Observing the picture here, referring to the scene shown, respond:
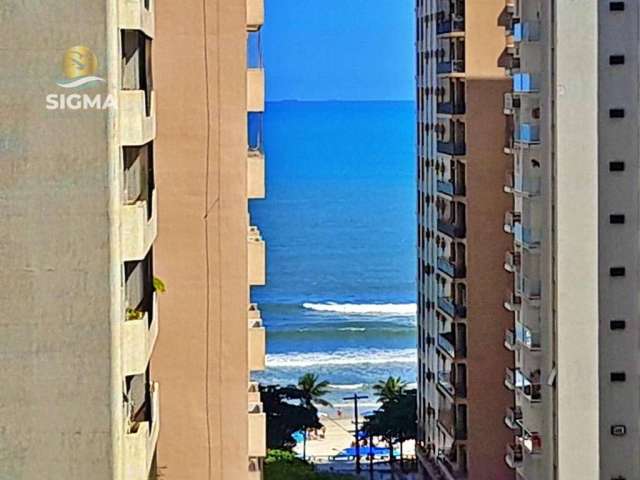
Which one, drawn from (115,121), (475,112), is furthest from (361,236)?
(115,121)

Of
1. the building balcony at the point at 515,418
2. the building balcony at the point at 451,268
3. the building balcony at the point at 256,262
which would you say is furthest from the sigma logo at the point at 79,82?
the building balcony at the point at 451,268

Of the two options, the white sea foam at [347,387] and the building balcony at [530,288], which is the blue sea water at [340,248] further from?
the building balcony at [530,288]

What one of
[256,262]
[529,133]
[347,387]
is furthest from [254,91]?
[347,387]

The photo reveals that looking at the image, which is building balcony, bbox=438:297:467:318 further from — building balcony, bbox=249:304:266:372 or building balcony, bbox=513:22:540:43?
building balcony, bbox=249:304:266:372

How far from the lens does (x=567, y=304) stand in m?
19.7

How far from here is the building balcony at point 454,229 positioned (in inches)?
1156

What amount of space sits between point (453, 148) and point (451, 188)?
801 millimetres

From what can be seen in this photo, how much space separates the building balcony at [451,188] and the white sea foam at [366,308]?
44900 mm

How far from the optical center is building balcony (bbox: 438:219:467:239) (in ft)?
96.3

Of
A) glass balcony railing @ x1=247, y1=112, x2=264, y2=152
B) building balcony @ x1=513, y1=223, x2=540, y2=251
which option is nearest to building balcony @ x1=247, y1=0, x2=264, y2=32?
glass balcony railing @ x1=247, y1=112, x2=264, y2=152

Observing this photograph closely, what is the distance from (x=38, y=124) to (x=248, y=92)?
523cm

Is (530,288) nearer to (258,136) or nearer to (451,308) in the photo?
(258,136)

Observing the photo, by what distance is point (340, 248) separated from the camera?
95.3 metres

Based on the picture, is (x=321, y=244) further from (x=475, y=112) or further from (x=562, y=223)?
(x=562, y=223)
